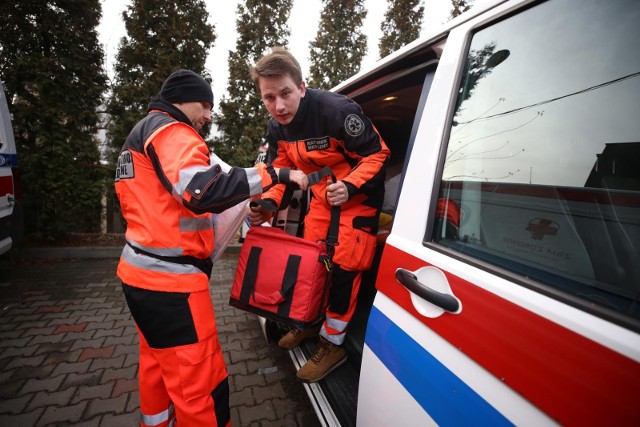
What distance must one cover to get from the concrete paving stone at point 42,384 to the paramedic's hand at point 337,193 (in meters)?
2.42

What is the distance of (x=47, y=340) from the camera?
2.54 m

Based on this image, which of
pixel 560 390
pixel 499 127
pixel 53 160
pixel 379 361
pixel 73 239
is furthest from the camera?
pixel 73 239

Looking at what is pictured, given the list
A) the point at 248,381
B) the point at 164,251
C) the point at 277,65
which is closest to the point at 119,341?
the point at 248,381

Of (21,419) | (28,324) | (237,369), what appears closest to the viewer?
(21,419)

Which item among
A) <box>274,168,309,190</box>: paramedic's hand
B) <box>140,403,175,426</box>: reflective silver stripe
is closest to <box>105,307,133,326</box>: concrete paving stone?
<box>140,403,175,426</box>: reflective silver stripe

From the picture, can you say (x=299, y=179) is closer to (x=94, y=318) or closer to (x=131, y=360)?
(x=131, y=360)

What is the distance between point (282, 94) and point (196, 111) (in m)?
0.53

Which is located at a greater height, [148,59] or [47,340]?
[148,59]

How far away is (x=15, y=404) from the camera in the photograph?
1860 mm

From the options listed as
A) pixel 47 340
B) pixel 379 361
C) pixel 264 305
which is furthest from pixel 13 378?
pixel 379 361

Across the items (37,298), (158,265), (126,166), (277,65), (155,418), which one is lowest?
(37,298)

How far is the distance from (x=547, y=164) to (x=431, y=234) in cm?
38

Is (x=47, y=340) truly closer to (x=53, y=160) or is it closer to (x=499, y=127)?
(x=53, y=160)

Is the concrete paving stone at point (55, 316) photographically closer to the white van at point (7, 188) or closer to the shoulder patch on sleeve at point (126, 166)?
the white van at point (7, 188)
